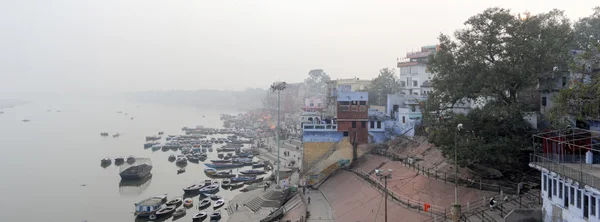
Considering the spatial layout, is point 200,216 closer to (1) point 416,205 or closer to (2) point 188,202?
(2) point 188,202

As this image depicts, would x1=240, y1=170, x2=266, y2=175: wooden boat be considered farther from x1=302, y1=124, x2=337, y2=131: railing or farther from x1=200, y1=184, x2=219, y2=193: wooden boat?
x1=302, y1=124, x2=337, y2=131: railing

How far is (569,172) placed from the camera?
16.6 metres

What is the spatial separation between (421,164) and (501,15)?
11.6 m

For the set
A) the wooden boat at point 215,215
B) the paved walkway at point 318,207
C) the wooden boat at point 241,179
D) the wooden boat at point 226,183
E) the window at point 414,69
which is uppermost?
the window at point 414,69

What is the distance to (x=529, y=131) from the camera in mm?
24594

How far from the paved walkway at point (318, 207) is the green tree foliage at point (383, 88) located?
25730 mm

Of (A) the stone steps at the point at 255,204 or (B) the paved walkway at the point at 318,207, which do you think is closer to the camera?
(B) the paved walkway at the point at 318,207

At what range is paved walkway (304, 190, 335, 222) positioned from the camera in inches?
1168

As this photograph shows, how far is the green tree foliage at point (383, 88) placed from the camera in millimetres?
59312

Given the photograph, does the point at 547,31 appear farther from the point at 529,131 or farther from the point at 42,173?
the point at 42,173

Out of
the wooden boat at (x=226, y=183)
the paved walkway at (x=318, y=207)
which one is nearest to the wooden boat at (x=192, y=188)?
the wooden boat at (x=226, y=183)

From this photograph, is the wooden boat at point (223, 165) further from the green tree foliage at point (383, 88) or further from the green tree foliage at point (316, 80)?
the green tree foliage at point (316, 80)

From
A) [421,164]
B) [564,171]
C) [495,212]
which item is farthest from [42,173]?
[564,171]

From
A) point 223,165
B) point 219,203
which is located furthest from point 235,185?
point 223,165
